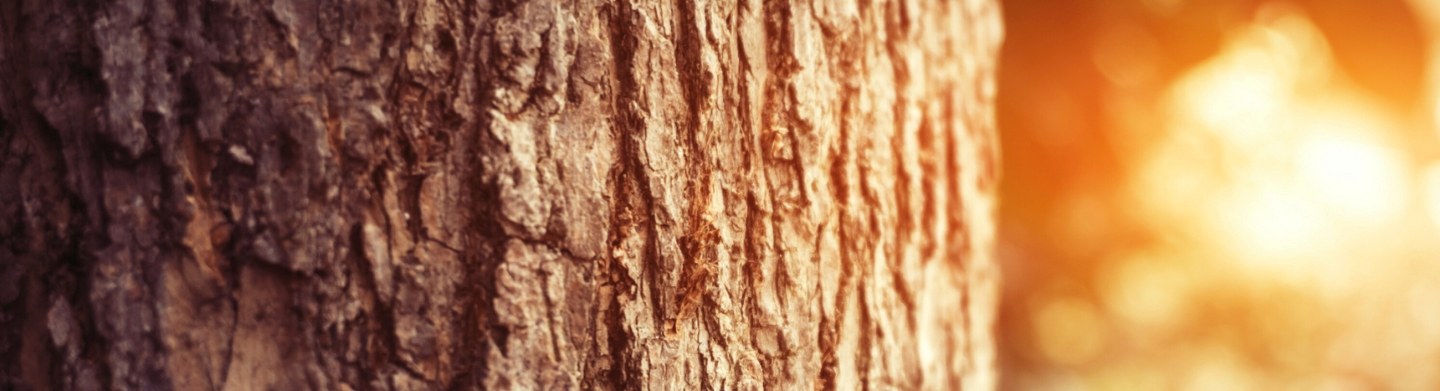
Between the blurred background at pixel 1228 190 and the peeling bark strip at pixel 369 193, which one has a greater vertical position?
the blurred background at pixel 1228 190

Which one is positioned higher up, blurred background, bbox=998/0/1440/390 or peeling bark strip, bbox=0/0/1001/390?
blurred background, bbox=998/0/1440/390

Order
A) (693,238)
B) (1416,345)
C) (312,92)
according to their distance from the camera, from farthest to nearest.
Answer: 1. (1416,345)
2. (693,238)
3. (312,92)

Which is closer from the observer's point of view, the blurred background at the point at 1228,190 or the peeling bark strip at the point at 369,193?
the peeling bark strip at the point at 369,193

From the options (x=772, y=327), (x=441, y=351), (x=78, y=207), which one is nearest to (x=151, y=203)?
(x=78, y=207)

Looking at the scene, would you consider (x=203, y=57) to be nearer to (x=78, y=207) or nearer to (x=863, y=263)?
(x=78, y=207)
